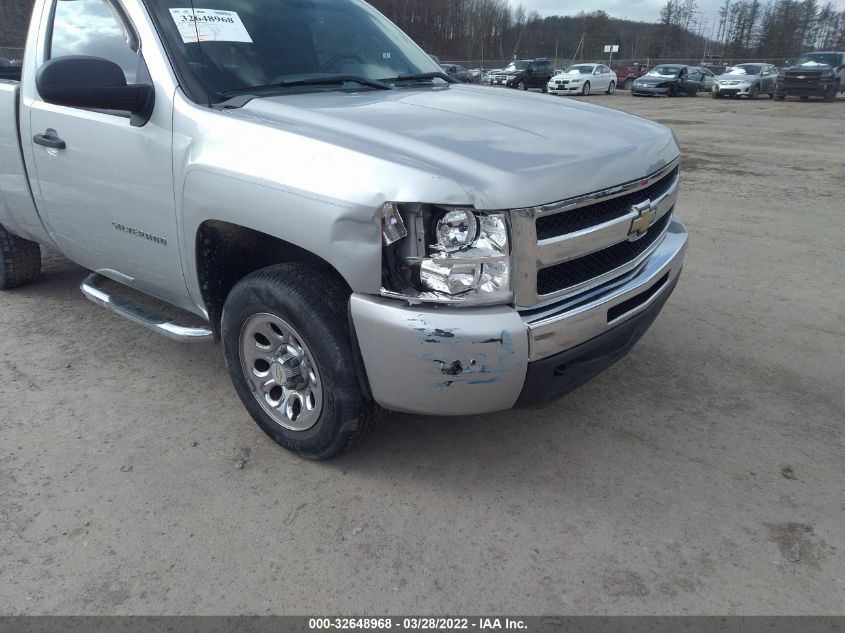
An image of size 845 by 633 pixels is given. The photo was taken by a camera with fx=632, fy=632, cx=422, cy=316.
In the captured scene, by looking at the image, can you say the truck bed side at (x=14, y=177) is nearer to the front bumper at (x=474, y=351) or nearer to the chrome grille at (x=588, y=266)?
the front bumper at (x=474, y=351)

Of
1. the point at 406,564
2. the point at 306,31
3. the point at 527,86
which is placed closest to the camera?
the point at 406,564

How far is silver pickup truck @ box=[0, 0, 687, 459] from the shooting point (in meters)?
2.08

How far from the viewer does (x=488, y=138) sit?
235cm

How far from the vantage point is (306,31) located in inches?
125

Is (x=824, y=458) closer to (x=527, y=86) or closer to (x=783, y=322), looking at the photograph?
(x=783, y=322)

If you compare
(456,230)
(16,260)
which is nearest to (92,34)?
(16,260)

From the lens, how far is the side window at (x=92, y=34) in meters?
2.86

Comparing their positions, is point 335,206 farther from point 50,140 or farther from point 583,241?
point 50,140

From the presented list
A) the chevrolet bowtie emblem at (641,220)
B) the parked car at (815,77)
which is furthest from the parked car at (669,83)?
the chevrolet bowtie emblem at (641,220)

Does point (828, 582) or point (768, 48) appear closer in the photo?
point (828, 582)

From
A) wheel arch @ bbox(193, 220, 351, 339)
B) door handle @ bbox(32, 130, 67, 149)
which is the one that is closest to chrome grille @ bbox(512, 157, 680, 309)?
wheel arch @ bbox(193, 220, 351, 339)

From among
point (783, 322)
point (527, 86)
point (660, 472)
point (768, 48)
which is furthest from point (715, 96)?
point (768, 48)

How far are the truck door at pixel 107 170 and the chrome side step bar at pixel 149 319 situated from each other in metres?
0.11

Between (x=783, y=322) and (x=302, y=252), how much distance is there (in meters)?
3.26
